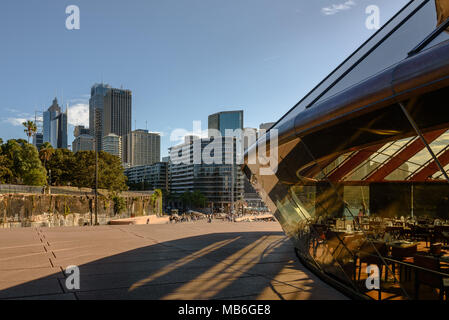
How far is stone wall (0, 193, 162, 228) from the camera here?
1576 inches

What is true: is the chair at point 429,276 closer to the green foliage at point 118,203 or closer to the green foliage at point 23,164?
the green foliage at point 23,164

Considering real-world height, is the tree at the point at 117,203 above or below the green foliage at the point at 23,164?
below

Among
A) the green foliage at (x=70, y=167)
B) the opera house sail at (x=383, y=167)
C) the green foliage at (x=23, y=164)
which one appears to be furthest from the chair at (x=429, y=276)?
the green foliage at (x=70, y=167)

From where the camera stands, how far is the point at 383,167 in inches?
269

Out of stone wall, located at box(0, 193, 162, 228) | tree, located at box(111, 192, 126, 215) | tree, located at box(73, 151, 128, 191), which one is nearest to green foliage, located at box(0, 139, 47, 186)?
stone wall, located at box(0, 193, 162, 228)

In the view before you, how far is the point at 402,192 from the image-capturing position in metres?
7.32

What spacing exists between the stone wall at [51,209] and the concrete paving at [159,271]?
3097 cm

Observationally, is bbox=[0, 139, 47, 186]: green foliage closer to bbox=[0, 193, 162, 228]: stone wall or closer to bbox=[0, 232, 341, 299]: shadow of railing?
bbox=[0, 193, 162, 228]: stone wall

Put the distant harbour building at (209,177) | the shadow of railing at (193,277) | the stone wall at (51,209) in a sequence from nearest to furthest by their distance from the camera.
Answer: the shadow of railing at (193,277) → the stone wall at (51,209) → the distant harbour building at (209,177)

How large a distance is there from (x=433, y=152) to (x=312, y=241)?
4179 mm

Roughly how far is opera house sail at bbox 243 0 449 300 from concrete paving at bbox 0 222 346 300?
100 cm

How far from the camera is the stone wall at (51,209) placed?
40.0 m
